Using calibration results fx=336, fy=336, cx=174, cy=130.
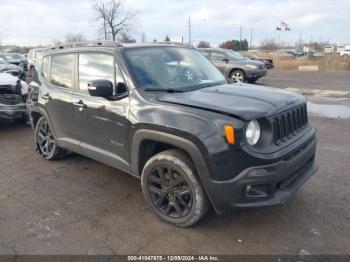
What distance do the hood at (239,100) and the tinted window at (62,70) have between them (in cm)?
173

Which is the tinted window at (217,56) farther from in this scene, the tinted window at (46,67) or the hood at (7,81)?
the tinted window at (46,67)

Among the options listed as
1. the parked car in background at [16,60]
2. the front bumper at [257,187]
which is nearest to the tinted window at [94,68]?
the front bumper at [257,187]

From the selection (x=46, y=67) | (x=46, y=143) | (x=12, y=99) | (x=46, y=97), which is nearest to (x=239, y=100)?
(x=46, y=97)

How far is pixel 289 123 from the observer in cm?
335

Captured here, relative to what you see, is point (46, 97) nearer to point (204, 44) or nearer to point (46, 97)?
point (46, 97)

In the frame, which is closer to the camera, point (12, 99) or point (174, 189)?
point (174, 189)

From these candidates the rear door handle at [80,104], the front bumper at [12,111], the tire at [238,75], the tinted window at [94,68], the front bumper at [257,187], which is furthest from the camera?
the tire at [238,75]

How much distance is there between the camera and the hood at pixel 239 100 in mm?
2994

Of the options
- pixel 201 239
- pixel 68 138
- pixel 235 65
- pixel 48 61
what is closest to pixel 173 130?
pixel 201 239

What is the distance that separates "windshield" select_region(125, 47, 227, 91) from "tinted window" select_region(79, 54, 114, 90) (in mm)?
267

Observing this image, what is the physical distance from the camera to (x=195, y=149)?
300 centimetres

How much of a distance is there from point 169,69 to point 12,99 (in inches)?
182

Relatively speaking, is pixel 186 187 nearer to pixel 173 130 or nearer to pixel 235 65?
pixel 173 130

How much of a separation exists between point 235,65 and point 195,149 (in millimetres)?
12994
